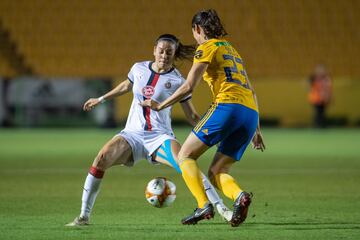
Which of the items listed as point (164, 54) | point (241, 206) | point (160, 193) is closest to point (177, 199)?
point (160, 193)

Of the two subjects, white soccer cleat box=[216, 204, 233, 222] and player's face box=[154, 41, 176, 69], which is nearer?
white soccer cleat box=[216, 204, 233, 222]

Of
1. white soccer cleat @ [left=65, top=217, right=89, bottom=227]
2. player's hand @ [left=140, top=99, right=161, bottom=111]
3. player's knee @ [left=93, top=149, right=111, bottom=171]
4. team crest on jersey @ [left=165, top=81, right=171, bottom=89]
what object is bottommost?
white soccer cleat @ [left=65, top=217, right=89, bottom=227]

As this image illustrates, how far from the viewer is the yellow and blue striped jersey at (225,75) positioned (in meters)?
7.39

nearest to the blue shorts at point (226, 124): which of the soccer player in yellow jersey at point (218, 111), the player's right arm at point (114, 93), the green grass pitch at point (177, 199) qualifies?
the soccer player in yellow jersey at point (218, 111)

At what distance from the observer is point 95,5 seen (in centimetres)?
2877

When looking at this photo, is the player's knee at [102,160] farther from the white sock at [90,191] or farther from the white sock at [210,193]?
the white sock at [210,193]

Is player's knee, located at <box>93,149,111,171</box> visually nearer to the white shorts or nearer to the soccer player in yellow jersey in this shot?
the white shorts

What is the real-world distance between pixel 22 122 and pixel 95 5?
5.42 meters

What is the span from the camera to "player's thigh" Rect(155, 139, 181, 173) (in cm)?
804

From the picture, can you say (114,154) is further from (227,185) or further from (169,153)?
(227,185)

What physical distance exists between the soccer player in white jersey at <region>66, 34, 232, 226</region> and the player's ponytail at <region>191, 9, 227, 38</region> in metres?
0.69

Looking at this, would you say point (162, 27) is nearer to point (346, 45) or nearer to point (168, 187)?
point (346, 45)

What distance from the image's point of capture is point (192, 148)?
754 centimetres

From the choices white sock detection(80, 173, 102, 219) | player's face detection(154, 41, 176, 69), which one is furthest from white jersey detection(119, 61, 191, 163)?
white sock detection(80, 173, 102, 219)
